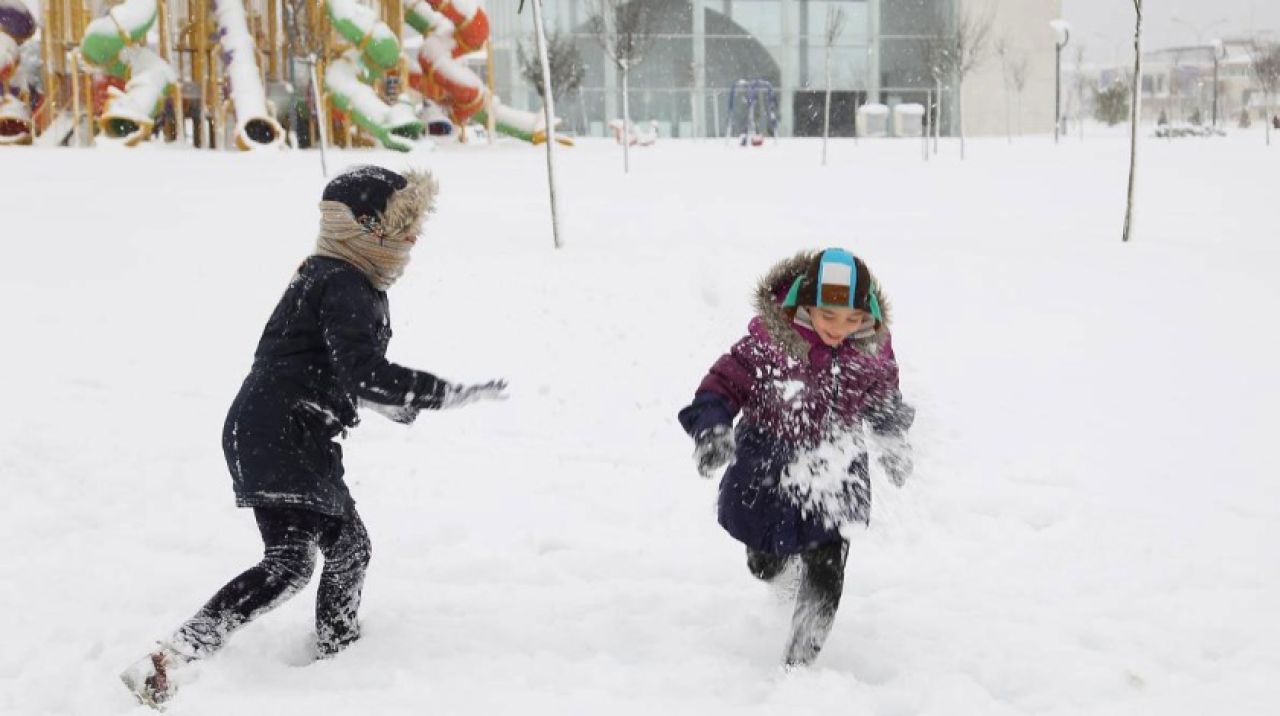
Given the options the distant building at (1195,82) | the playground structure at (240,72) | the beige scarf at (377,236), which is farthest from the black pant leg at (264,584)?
the distant building at (1195,82)

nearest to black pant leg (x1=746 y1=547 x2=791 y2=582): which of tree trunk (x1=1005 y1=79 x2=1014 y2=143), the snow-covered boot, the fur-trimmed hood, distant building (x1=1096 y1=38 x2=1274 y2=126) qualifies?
the fur-trimmed hood

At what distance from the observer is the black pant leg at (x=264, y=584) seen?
3043 mm

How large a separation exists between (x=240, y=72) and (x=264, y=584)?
21.1 meters

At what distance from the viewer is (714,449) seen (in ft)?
9.62

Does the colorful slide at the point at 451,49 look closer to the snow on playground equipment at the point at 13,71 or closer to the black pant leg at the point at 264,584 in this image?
the snow on playground equipment at the point at 13,71

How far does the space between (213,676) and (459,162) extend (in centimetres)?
1942

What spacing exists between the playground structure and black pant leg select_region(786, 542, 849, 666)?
58.9 ft

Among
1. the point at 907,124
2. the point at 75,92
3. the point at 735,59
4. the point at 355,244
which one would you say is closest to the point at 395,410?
the point at 355,244

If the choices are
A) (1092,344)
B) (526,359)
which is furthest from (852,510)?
(1092,344)

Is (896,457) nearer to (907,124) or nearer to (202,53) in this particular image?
(202,53)

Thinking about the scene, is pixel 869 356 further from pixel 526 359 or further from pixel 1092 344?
pixel 1092 344

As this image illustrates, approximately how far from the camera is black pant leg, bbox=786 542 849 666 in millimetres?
3180

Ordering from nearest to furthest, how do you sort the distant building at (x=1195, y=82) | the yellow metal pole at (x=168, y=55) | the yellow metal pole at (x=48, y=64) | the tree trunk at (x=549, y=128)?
1. the tree trunk at (x=549, y=128)
2. the yellow metal pole at (x=168, y=55)
3. the yellow metal pole at (x=48, y=64)
4. the distant building at (x=1195, y=82)

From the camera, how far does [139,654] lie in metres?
3.50
